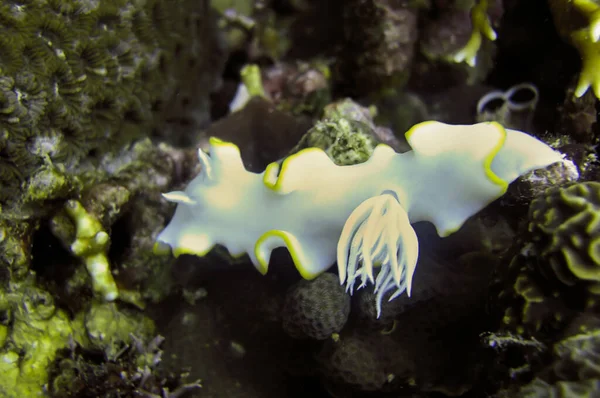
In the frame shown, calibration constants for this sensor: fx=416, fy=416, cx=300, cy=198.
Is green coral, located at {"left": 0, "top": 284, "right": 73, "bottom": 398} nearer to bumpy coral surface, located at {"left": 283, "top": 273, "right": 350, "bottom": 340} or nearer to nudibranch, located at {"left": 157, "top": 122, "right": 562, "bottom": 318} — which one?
nudibranch, located at {"left": 157, "top": 122, "right": 562, "bottom": 318}

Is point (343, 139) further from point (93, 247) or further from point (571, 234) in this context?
point (93, 247)

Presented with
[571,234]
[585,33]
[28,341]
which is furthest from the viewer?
[28,341]

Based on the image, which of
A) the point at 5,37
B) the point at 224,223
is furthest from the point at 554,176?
the point at 5,37

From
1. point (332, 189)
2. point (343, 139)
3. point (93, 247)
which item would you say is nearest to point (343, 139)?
point (343, 139)

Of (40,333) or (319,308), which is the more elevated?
(319,308)

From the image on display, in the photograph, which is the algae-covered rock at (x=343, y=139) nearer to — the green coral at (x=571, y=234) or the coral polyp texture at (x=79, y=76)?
the green coral at (x=571, y=234)

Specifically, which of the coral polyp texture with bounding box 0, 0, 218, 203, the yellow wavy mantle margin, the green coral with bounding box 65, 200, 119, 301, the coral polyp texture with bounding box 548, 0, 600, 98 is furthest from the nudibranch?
the coral polyp texture with bounding box 0, 0, 218, 203
